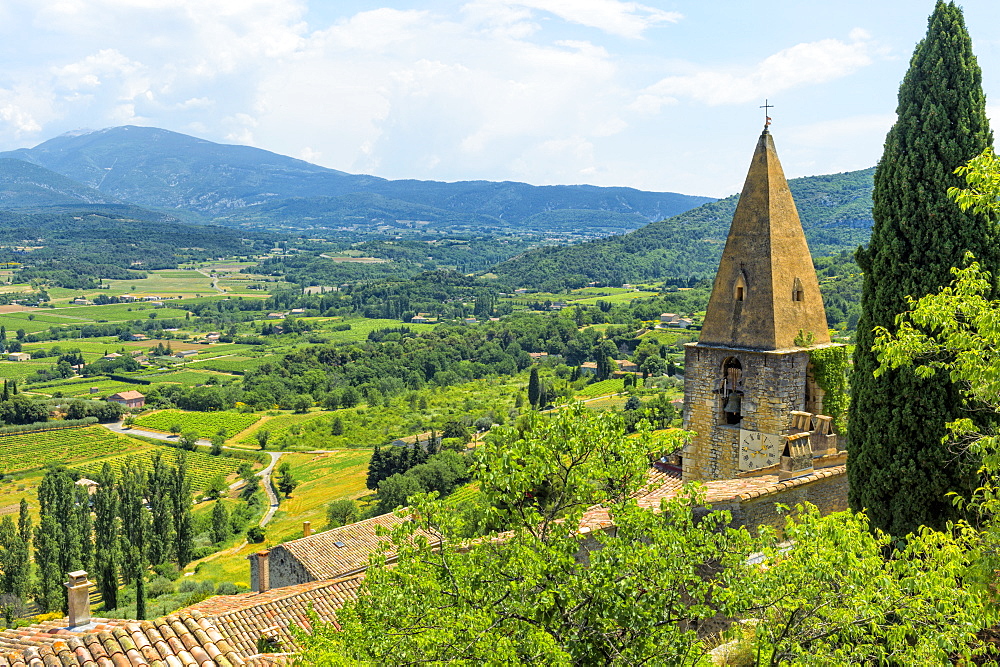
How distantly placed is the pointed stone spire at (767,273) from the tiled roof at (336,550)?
14.4 metres

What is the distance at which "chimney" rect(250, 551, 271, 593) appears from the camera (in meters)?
27.4

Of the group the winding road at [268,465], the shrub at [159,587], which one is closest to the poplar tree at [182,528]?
the shrub at [159,587]

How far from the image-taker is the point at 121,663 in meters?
8.83

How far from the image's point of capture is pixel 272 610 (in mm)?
18188

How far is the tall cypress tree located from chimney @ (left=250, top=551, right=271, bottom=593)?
2121 cm

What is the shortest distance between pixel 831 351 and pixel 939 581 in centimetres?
956

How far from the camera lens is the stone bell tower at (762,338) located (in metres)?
15.4

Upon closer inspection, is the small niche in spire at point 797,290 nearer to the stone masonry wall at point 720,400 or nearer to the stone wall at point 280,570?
the stone masonry wall at point 720,400

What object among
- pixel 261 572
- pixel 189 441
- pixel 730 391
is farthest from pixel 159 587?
pixel 189 441

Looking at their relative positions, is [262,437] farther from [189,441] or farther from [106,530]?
[106,530]

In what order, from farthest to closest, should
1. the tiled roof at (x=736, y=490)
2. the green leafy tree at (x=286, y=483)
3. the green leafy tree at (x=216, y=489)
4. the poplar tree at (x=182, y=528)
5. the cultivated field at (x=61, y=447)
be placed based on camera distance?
the cultivated field at (x=61, y=447)
the green leafy tree at (x=216, y=489)
the green leafy tree at (x=286, y=483)
the poplar tree at (x=182, y=528)
the tiled roof at (x=736, y=490)

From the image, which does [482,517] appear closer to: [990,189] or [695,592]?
[695,592]

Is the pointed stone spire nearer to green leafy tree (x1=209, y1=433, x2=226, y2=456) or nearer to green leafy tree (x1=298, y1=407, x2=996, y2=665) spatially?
green leafy tree (x1=298, y1=407, x2=996, y2=665)

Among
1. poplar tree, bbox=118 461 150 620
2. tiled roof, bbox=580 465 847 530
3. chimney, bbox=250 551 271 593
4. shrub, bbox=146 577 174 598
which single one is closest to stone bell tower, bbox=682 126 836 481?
tiled roof, bbox=580 465 847 530
